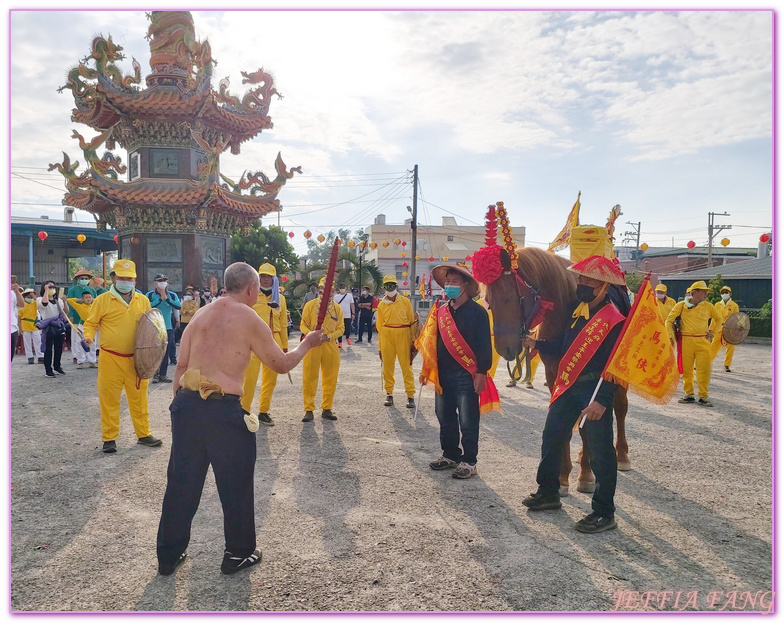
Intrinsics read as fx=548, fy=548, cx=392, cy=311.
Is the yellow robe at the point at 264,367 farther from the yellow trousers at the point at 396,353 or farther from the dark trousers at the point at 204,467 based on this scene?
the dark trousers at the point at 204,467

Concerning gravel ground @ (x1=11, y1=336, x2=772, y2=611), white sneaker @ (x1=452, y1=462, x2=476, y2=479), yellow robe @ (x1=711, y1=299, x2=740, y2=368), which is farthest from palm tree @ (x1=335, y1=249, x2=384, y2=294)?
white sneaker @ (x1=452, y1=462, x2=476, y2=479)

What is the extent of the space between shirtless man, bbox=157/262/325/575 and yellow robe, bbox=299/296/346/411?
12.5ft

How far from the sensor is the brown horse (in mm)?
4137

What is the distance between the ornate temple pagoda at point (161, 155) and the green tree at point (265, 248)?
14786 millimetres

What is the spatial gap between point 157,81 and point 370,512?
1767cm

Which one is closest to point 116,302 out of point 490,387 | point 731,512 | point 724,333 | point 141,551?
point 141,551

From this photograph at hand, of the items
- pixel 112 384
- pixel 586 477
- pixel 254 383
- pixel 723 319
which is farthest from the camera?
pixel 723 319

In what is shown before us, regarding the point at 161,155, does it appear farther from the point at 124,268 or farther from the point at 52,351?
the point at 124,268

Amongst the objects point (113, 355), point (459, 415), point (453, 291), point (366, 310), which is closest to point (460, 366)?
point (459, 415)

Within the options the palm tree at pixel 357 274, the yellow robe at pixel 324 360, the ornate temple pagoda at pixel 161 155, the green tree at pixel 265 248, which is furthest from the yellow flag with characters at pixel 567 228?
the green tree at pixel 265 248

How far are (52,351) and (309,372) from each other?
272 inches

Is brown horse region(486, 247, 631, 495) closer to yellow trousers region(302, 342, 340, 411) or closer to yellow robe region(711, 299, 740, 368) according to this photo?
yellow trousers region(302, 342, 340, 411)

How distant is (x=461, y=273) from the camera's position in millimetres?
5137

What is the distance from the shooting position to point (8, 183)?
3979 millimetres
